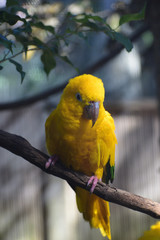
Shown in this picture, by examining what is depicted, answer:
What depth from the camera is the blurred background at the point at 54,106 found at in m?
1.21

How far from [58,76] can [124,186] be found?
0.62 m

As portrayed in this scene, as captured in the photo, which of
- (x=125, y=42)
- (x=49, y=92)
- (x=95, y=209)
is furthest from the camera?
(x=49, y=92)

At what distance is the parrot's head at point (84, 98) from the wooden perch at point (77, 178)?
129mm

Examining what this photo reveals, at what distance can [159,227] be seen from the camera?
0.79 meters

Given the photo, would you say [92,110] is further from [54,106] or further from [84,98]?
[54,106]

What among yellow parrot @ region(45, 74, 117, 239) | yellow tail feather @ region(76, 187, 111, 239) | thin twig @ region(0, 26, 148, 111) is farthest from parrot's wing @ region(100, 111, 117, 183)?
thin twig @ region(0, 26, 148, 111)

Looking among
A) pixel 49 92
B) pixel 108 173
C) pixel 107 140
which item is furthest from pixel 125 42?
pixel 49 92

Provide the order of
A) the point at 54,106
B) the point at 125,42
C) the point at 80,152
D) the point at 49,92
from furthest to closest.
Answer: the point at 54,106
the point at 49,92
the point at 80,152
the point at 125,42

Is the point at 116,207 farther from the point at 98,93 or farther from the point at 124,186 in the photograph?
the point at 98,93

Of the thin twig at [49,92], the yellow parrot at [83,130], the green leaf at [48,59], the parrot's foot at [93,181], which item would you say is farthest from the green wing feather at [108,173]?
the thin twig at [49,92]

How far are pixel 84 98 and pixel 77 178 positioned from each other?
0.21 m

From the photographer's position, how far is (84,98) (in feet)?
Answer: 2.13

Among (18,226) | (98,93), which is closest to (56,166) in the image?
(98,93)

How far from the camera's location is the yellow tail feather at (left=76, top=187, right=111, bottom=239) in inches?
32.3
